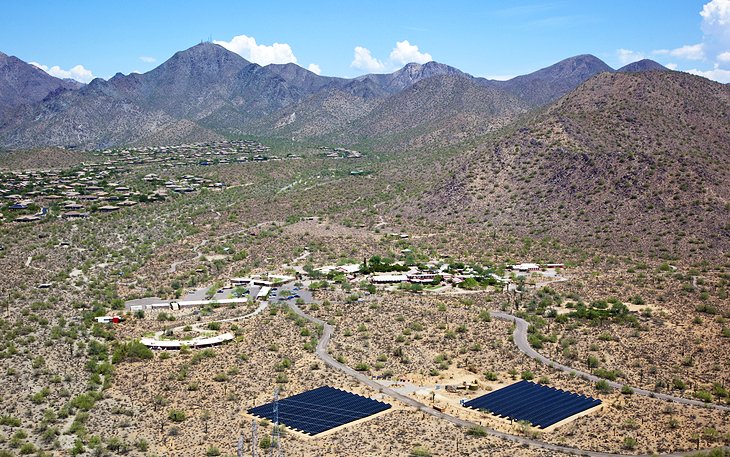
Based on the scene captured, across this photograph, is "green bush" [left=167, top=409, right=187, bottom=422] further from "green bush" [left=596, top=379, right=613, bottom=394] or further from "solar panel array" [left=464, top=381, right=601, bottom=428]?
"green bush" [left=596, top=379, right=613, bottom=394]

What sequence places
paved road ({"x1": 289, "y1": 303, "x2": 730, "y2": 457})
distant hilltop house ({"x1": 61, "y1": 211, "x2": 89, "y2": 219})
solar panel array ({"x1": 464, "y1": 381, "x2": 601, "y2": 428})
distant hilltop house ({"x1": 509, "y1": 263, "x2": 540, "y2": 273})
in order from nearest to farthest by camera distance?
1. paved road ({"x1": 289, "y1": 303, "x2": 730, "y2": 457})
2. solar panel array ({"x1": 464, "y1": 381, "x2": 601, "y2": 428})
3. distant hilltop house ({"x1": 509, "y1": 263, "x2": 540, "y2": 273})
4. distant hilltop house ({"x1": 61, "y1": 211, "x2": 89, "y2": 219})

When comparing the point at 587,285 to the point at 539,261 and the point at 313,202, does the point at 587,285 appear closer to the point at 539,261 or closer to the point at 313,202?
the point at 539,261

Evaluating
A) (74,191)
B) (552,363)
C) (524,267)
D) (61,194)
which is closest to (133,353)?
(552,363)

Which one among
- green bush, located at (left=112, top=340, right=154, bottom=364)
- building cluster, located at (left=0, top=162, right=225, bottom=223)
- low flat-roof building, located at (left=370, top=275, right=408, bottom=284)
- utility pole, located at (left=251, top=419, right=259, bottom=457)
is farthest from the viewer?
building cluster, located at (left=0, top=162, right=225, bottom=223)

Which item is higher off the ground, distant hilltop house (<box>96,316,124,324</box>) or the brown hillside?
the brown hillside

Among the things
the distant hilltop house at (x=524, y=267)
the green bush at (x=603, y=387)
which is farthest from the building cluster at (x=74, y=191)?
Result: the green bush at (x=603, y=387)

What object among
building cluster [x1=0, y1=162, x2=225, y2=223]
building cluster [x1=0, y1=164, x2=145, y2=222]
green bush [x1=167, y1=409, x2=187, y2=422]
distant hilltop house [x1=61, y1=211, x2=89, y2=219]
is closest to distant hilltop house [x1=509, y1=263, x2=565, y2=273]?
green bush [x1=167, y1=409, x2=187, y2=422]
